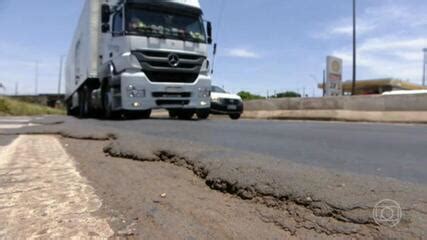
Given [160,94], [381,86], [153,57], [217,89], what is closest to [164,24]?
[153,57]

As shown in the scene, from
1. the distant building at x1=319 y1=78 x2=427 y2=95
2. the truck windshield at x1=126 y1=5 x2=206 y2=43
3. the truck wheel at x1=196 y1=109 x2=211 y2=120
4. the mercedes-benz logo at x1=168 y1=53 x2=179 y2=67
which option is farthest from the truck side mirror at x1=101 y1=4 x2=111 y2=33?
the distant building at x1=319 y1=78 x2=427 y2=95

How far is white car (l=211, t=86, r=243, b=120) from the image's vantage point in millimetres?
18078

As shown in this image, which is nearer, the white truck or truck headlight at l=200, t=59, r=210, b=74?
the white truck

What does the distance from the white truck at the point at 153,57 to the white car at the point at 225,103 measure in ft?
14.3

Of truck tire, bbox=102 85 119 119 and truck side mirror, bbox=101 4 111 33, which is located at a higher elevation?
truck side mirror, bbox=101 4 111 33

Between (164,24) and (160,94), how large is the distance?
1.84 meters

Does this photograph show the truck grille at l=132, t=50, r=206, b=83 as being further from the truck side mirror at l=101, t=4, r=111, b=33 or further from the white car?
the white car

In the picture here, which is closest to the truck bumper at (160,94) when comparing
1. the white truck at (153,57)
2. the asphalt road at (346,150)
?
the white truck at (153,57)

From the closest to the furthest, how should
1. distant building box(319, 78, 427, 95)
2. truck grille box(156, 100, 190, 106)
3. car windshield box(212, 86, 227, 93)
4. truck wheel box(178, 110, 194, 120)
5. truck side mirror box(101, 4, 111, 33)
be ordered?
truck grille box(156, 100, 190, 106)
truck side mirror box(101, 4, 111, 33)
truck wheel box(178, 110, 194, 120)
car windshield box(212, 86, 227, 93)
distant building box(319, 78, 427, 95)

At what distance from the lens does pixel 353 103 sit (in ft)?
53.5

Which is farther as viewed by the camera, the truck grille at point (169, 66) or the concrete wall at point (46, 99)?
the concrete wall at point (46, 99)

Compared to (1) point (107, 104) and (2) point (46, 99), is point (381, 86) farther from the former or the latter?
(1) point (107, 104)

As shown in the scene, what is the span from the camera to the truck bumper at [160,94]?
1210cm

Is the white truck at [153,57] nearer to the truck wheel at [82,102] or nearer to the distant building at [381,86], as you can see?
the truck wheel at [82,102]
